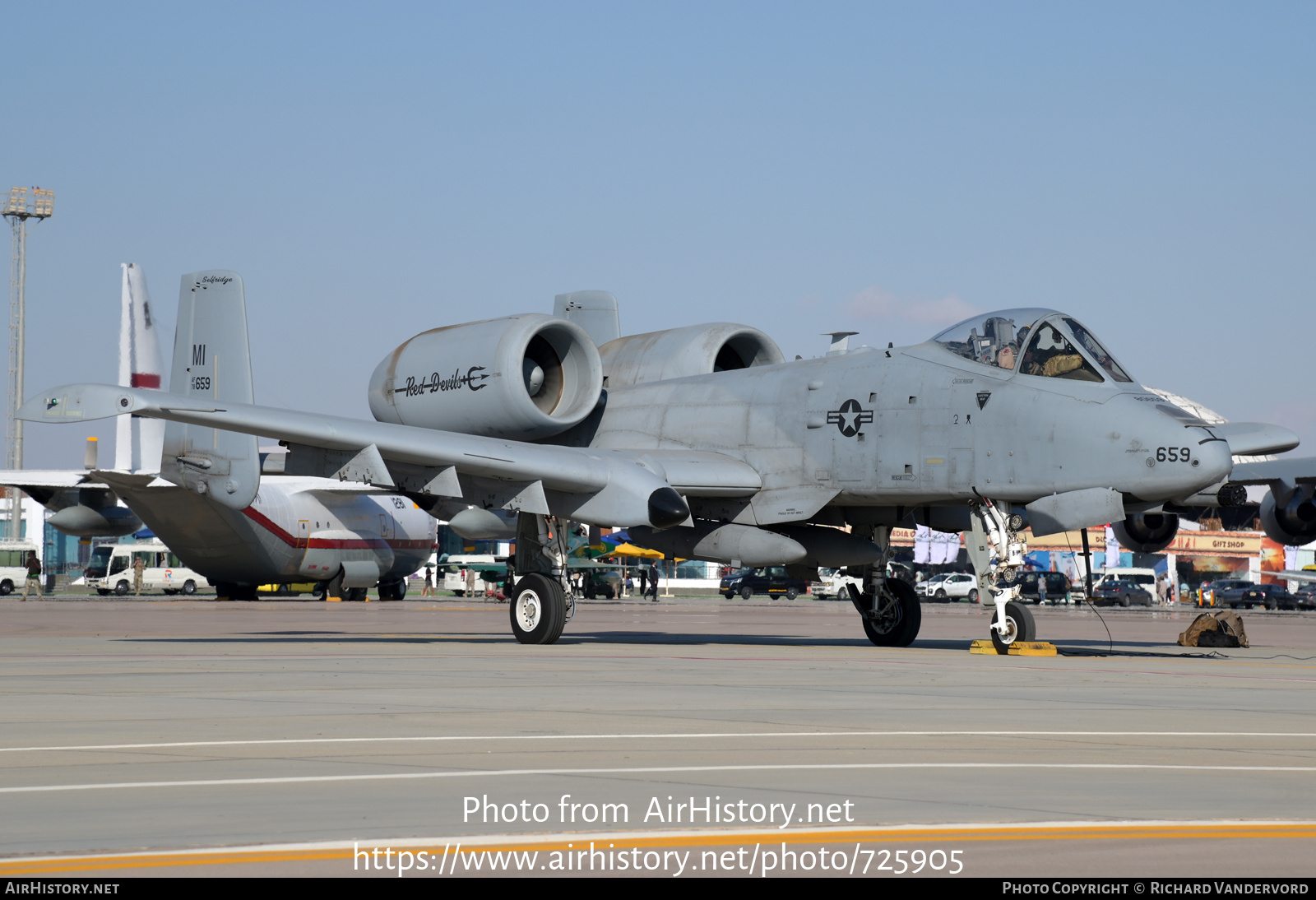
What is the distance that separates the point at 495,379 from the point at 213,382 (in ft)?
15.7

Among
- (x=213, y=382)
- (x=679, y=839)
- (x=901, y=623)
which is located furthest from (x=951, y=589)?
(x=679, y=839)

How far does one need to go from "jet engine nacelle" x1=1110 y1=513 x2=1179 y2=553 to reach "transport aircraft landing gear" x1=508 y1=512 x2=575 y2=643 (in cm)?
879

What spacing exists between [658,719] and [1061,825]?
417 cm

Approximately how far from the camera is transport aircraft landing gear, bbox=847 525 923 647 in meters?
19.9

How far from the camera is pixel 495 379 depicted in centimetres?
2030

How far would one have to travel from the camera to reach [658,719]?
29.5 ft

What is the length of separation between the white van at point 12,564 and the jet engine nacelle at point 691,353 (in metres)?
55.0

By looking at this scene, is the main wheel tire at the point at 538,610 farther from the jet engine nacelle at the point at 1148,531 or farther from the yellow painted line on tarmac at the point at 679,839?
the yellow painted line on tarmac at the point at 679,839

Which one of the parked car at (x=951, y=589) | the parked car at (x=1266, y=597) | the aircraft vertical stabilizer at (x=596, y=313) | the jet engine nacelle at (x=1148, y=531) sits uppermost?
the aircraft vertical stabilizer at (x=596, y=313)

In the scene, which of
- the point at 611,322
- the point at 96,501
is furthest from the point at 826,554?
the point at 96,501

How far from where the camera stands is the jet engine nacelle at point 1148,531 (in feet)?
70.6

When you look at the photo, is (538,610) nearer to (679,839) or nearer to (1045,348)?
(1045,348)

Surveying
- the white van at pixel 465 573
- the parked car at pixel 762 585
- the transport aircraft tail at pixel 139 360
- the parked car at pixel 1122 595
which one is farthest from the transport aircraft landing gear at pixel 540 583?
the parked car at pixel 1122 595

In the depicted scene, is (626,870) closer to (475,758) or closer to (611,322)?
(475,758)
